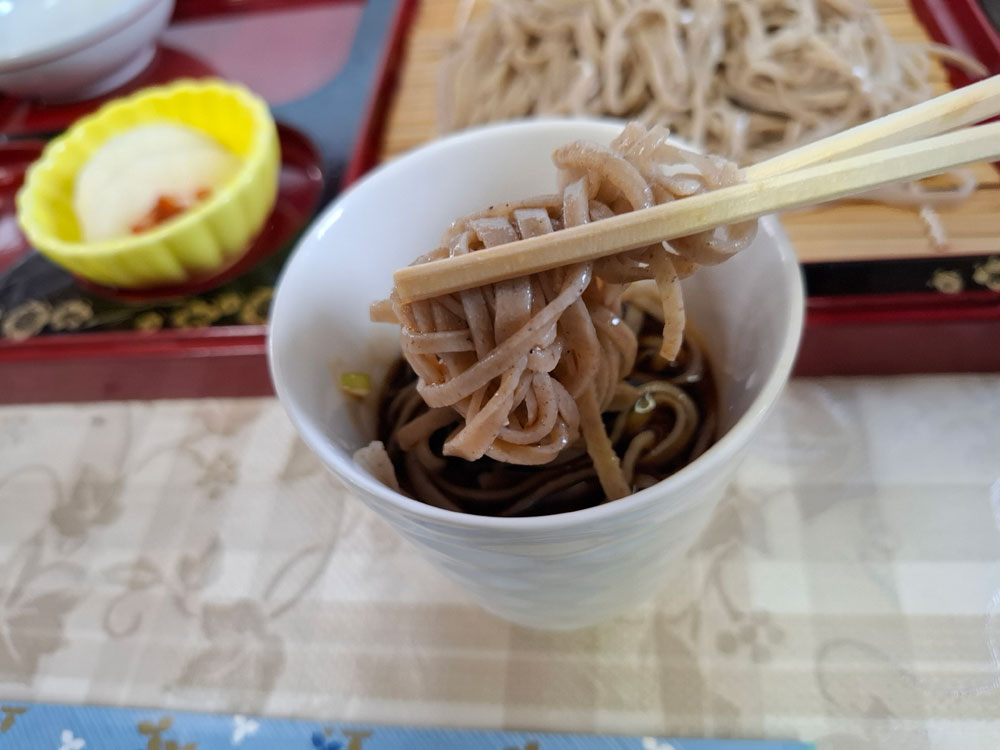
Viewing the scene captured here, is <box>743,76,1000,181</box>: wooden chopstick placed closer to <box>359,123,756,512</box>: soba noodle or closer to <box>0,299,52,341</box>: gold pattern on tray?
<box>359,123,756,512</box>: soba noodle

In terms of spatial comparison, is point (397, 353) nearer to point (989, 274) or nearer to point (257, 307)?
point (257, 307)

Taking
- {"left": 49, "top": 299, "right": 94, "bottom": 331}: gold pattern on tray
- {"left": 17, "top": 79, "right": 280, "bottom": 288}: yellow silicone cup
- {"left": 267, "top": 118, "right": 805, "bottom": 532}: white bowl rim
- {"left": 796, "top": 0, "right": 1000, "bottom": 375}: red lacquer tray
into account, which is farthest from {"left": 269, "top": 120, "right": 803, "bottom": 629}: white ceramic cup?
{"left": 49, "top": 299, "right": 94, "bottom": 331}: gold pattern on tray

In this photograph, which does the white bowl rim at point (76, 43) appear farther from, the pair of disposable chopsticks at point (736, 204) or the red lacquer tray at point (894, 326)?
the red lacquer tray at point (894, 326)

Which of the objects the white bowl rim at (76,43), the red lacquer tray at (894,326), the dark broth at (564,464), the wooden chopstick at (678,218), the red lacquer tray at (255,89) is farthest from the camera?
the white bowl rim at (76,43)

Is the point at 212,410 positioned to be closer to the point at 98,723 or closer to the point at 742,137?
the point at 98,723

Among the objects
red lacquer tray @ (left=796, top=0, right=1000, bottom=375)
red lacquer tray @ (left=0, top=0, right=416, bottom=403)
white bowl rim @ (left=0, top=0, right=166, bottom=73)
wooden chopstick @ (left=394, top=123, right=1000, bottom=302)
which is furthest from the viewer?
white bowl rim @ (left=0, top=0, right=166, bottom=73)

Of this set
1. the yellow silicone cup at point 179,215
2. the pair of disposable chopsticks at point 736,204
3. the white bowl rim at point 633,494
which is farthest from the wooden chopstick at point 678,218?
the yellow silicone cup at point 179,215

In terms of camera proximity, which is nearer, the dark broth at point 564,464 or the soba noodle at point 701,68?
the dark broth at point 564,464

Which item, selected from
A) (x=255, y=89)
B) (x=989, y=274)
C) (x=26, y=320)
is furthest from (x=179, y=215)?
(x=989, y=274)
